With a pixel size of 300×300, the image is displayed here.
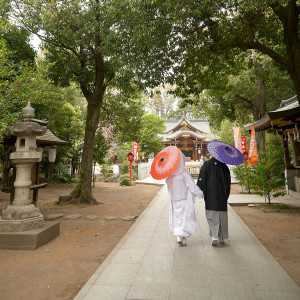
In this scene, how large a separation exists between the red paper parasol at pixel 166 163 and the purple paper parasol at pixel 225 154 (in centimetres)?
64

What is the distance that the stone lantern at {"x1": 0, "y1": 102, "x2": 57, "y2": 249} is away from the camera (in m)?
4.48

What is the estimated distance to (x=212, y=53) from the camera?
6.56 m

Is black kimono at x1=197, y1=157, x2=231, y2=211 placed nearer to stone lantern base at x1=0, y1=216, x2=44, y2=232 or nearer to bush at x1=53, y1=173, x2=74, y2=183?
stone lantern base at x1=0, y1=216, x2=44, y2=232

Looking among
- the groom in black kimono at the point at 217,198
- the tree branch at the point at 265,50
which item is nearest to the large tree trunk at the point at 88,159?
the tree branch at the point at 265,50

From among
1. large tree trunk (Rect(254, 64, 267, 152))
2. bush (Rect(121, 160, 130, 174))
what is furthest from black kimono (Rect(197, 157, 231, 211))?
bush (Rect(121, 160, 130, 174))

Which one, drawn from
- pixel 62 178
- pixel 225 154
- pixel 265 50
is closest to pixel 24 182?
pixel 225 154

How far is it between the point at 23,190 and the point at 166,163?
9.96 ft

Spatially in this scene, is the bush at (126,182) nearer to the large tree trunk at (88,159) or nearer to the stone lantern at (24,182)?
the large tree trunk at (88,159)

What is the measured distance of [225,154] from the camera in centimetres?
430

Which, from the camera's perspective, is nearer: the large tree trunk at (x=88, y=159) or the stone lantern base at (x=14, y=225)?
the stone lantern base at (x=14, y=225)

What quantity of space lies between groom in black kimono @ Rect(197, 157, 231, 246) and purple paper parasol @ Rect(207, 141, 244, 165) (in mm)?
197

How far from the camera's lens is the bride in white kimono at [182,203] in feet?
14.0

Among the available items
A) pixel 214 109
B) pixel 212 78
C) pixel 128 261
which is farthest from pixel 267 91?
pixel 128 261

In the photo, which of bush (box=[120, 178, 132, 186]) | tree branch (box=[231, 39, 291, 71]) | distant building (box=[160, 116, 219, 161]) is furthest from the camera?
distant building (box=[160, 116, 219, 161])
